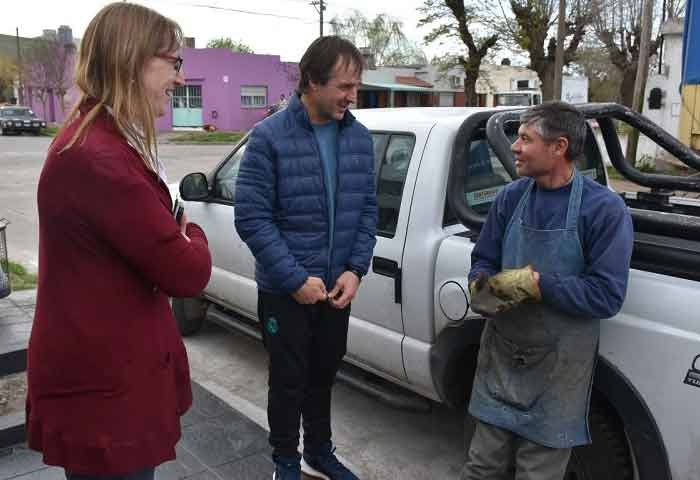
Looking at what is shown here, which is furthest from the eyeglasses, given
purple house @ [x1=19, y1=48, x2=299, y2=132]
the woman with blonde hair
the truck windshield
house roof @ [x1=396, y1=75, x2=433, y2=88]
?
house roof @ [x1=396, y1=75, x2=433, y2=88]

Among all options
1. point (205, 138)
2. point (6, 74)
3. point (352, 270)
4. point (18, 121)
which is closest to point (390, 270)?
point (352, 270)

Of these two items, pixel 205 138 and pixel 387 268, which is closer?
pixel 387 268

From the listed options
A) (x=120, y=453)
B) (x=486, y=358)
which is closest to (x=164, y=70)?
(x=120, y=453)

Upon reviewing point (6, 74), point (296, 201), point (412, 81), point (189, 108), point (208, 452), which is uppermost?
point (6, 74)

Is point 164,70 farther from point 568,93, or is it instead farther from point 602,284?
point 568,93

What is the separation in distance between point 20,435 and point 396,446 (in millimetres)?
1862

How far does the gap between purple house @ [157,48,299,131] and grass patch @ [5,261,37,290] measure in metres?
31.2

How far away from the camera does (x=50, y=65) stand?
4238cm

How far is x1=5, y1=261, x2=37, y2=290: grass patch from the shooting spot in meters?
5.70

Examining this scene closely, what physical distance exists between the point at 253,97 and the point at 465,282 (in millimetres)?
37637

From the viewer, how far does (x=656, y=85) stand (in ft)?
52.9

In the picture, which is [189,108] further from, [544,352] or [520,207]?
[544,352]

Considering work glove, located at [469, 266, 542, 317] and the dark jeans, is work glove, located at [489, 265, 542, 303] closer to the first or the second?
work glove, located at [469, 266, 542, 317]

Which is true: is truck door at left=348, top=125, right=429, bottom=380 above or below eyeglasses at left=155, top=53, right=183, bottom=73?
below
